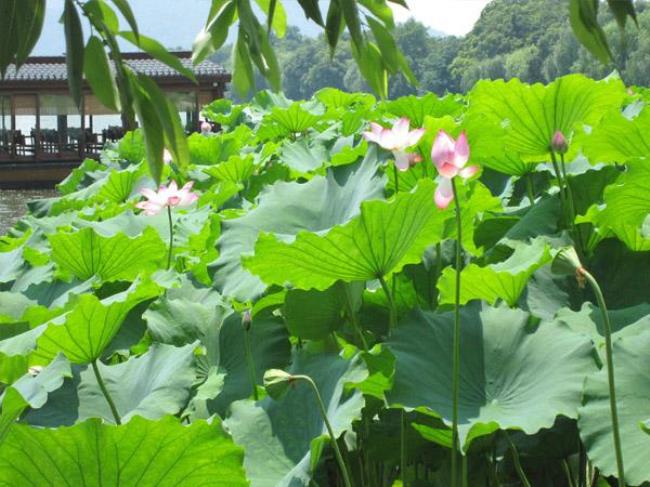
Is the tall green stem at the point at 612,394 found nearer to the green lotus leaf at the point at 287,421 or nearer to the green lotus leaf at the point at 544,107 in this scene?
the green lotus leaf at the point at 287,421

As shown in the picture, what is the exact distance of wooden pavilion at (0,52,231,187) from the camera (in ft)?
76.5

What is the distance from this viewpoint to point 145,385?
1494mm

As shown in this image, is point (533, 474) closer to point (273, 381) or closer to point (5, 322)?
point (273, 381)

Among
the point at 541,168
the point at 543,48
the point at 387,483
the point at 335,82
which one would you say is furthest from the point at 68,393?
the point at 335,82

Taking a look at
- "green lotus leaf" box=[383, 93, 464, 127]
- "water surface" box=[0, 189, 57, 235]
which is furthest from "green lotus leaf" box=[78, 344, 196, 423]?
"water surface" box=[0, 189, 57, 235]

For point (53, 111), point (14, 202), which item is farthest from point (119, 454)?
point (53, 111)

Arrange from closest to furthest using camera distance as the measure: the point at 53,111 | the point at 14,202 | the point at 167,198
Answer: the point at 167,198 < the point at 14,202 < the point at 53,111

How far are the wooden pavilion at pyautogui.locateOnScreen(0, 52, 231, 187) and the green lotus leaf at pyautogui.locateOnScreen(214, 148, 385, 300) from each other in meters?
21.4

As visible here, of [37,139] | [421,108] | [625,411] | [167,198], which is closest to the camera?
[625,411]

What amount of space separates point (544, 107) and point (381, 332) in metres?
0.49

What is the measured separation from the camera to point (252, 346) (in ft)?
5.16

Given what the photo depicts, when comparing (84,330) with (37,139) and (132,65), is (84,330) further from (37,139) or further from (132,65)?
(132,65)

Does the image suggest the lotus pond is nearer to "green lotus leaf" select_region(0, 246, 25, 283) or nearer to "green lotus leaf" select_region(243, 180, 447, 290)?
"green lotus leaf" select_region(243, 180, 447, 290)

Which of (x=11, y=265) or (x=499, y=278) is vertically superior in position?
(x=499, y=278)
